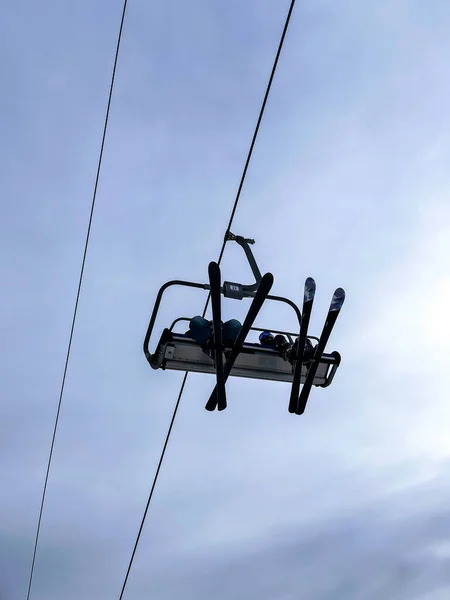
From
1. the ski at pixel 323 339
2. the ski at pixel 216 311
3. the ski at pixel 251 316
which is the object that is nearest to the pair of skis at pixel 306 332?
the ski at pixel 323 339

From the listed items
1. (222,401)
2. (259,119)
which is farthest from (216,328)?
(259,119)

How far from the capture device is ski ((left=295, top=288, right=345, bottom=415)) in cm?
575

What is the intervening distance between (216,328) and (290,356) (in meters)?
0.88

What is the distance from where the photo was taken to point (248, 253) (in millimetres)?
6645

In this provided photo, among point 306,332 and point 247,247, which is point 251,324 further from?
point 247,247

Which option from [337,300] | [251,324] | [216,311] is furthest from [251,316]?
[337,300]

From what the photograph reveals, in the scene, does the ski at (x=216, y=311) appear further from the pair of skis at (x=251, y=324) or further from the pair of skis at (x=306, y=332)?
the pair of skis at (x=306, y=332)

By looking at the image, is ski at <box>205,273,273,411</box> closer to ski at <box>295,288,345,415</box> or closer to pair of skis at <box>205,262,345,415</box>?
pair of skis at <box>205,262,345,415</box>

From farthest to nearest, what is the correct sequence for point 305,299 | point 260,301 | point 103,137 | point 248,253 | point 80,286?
point 80,286 < point 103,137 < point 248,253 < point 305,299 < point 260,301

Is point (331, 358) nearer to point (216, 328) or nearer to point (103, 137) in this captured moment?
point (216, 328)

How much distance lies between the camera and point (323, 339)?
5820 millimetres

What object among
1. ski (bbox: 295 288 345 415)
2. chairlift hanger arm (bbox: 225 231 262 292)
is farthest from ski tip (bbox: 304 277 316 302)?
chairlift hanger arm (bbox: 225 231 262 292)

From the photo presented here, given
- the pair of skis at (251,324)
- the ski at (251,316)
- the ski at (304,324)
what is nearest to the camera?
the ski at (251,316)

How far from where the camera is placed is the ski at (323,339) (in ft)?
18.9
